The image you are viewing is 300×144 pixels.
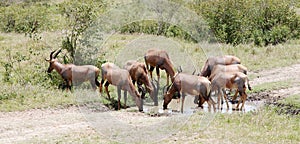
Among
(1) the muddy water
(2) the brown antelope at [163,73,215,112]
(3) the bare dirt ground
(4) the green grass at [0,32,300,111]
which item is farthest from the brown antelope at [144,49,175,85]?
(3) the bare dirt ground

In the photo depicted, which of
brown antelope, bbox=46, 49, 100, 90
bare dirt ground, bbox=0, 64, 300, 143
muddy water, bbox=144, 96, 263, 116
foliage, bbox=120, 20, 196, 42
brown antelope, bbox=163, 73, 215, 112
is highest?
foliage, bbox=120, 20, 196, 42

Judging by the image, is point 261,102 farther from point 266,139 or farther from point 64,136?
point 64,136

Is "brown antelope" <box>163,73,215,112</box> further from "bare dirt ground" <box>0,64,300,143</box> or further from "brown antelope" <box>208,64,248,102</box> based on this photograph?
"bare dirt ground" <box>0,64,300,143</box>

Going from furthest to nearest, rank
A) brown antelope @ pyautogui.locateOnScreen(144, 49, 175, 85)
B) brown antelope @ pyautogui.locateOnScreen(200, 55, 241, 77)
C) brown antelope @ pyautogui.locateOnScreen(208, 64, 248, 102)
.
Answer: brown antelope @ pyautogui.locateOnScreen(144, 49, 175, 85) → brown antelope @ pyautogui.locateOnScreen(200, 55, 241, 77) → brown antelope @ pyautogui.locateOnScreen(208, 64, 248, 102)

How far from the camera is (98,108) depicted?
11.3 m

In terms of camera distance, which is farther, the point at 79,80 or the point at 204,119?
the point at 79,80

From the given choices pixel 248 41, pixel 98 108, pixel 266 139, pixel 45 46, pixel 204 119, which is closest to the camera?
pixel 266 139

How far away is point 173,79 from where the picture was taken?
38.4ft

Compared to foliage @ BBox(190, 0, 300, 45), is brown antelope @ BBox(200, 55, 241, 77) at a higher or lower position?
lower

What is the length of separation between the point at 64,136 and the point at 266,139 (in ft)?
11.7

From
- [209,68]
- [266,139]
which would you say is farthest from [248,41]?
[266,139]

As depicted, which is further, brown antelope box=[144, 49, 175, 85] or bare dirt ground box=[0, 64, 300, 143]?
brown antelope box=[144, 49, 175, 85]

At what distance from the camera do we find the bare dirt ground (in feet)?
29.1

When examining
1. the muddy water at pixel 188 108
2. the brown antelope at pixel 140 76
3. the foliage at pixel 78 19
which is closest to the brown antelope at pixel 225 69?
the muddy water at pixel 188 108
